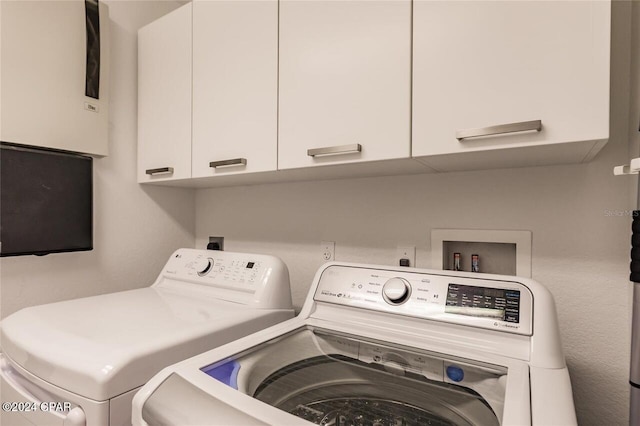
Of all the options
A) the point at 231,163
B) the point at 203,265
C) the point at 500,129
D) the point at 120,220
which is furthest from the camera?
the point at 120,220

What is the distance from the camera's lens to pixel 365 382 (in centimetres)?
75

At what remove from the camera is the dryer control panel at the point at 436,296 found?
2.54 ft

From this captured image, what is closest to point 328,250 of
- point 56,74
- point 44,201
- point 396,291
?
point 396,291

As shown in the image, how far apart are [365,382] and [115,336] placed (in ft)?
1.96

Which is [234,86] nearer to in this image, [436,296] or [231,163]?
[231,163]

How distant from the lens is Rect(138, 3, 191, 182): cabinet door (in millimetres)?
1320

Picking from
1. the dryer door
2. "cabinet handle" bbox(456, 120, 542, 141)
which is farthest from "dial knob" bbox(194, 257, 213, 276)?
"cabinet handle" bbox(456, 120, 542, 141)

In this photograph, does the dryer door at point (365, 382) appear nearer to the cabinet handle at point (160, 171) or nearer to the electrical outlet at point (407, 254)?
the electrical outlet at point (407, 254)

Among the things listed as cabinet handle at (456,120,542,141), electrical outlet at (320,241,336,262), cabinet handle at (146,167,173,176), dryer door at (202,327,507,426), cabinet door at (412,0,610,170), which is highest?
cabinet door at (412,0,610,170)

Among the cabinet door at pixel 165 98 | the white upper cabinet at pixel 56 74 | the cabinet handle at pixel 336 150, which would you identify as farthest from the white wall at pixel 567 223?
the white upper cabinet at pixel 56 74

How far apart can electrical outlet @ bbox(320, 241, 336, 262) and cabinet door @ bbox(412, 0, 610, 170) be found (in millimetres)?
603

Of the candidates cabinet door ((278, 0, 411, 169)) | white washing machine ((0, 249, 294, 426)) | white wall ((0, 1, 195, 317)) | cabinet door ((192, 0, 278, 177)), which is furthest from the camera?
white wall ((0, 1, 195, 317))

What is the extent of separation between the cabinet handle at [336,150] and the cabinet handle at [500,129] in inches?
10.0

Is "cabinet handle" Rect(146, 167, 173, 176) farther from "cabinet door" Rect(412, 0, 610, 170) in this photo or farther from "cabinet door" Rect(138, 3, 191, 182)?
"cabinet door" Rect(412, 0, 610, 170)
